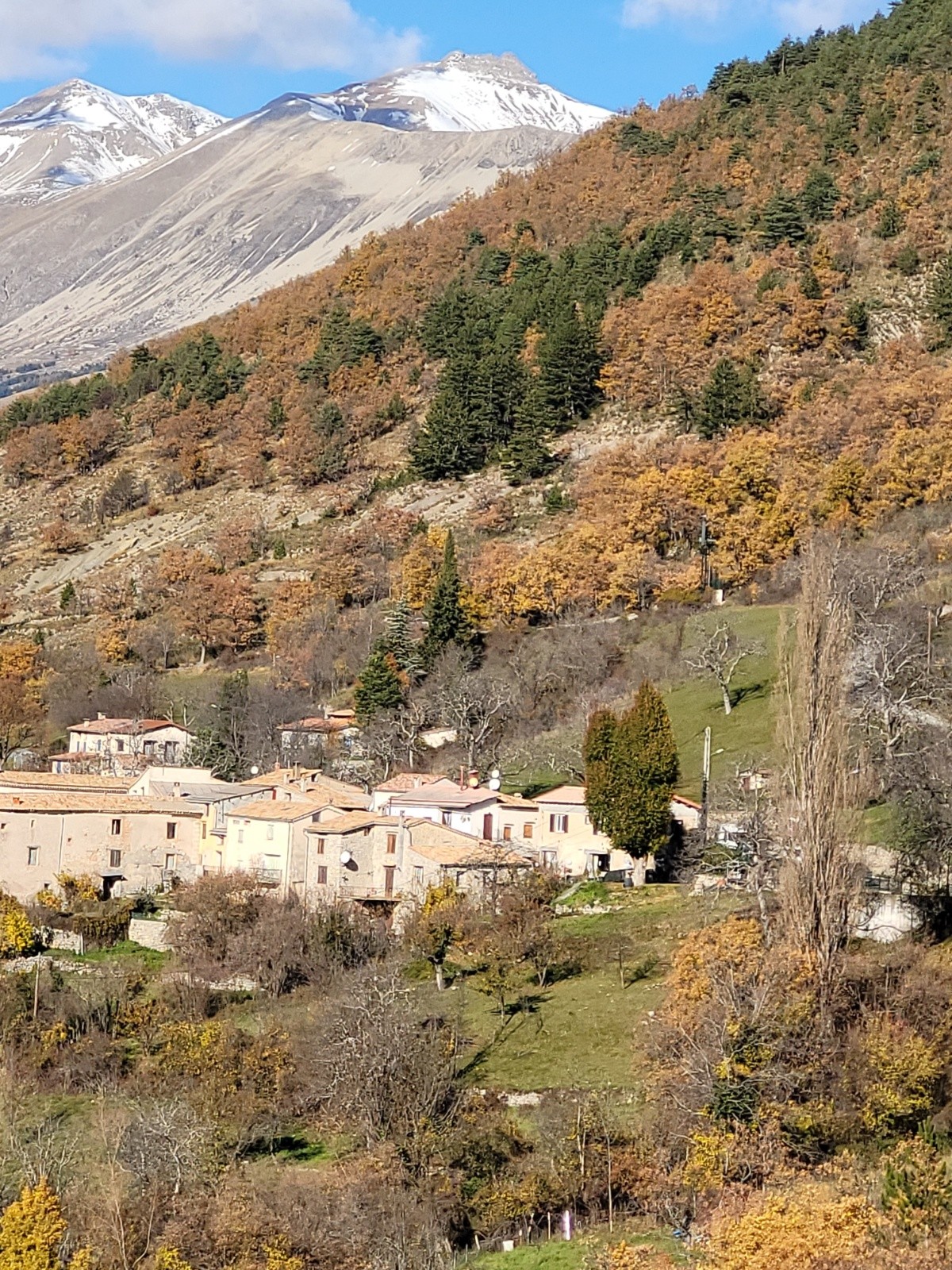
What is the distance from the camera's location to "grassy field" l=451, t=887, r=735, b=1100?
27688 millimetres

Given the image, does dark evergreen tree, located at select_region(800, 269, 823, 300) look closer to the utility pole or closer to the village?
the utility pole

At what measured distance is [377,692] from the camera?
5722 centimetres

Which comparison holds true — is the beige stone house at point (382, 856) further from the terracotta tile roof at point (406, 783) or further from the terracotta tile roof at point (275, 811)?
the terracotta tile roof at point (406, 783)

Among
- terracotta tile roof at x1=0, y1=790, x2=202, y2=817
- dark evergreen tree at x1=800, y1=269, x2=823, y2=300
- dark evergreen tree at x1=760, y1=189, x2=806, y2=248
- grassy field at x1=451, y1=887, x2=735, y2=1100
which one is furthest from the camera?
dark evergreen tree at x1=760, y1=189, x2=806, y2=248

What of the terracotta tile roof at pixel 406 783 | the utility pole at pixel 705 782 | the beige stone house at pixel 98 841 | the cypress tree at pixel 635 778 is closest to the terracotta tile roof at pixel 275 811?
the beige stone house at pixel 98 841

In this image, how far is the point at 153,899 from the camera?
4138cm

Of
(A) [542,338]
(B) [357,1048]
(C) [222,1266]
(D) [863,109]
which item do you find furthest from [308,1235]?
(D) [863,109]

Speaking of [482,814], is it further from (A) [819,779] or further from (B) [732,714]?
(A) [819,779]

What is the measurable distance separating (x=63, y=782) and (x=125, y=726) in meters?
11.8

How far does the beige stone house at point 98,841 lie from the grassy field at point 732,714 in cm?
1260

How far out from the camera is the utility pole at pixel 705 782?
3969cm

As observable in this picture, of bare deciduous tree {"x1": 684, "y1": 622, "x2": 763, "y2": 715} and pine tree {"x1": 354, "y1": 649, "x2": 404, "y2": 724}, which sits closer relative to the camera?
bare deciduous tree {"x1": 684, "y1": 622, "x2": 763, "y2": 715}

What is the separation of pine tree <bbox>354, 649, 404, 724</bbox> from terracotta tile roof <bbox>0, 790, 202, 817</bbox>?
41.2 feet

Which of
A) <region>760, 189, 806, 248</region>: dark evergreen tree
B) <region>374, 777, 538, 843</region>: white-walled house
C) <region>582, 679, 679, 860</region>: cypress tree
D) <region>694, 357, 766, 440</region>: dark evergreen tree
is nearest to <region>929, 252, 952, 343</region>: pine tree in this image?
<region>694, 357, 766, 440</region>: dark evergreen tree
